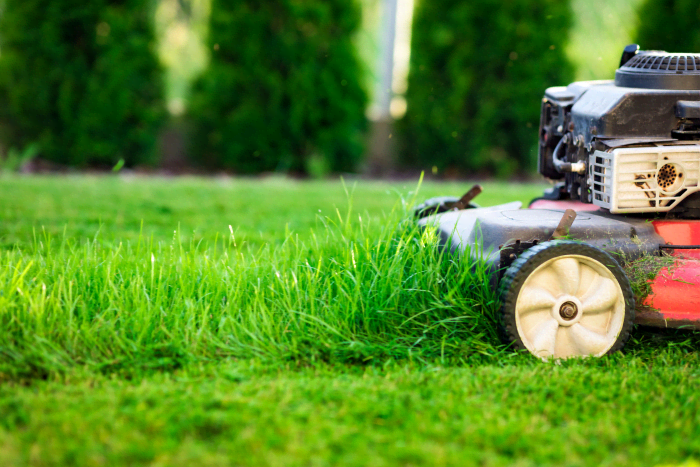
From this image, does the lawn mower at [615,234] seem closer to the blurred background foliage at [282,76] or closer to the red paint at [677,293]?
the red paint at [677,293]

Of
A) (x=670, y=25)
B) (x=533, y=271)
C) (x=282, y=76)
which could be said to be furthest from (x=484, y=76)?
(x=533, y=271)

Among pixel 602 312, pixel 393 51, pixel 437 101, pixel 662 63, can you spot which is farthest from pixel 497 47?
pixel 602 312

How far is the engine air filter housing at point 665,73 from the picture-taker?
7.95ft

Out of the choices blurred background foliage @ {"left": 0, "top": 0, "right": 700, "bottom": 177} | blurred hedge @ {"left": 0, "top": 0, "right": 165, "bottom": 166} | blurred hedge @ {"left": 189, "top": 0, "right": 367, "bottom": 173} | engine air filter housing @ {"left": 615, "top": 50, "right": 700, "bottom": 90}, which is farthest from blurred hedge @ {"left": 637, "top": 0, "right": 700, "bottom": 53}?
blurred hedge @ {"left": 0, "top": 0, "right": 165, "bottom": 166}

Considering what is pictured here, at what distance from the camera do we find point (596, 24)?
11438 millimetres

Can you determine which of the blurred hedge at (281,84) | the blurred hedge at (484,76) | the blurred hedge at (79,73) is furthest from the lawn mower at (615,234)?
the blurred hedge at (79,73)

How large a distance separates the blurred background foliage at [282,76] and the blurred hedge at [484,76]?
0.05 ft

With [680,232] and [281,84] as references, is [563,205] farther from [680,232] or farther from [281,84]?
[281,84]

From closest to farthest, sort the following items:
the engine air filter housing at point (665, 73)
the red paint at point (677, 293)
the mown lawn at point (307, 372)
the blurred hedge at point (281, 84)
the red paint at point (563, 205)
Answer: the mown lawn at point (307, 372) < the red paint at point (677, 293) < the engine air filter housing at point (665, 73) < the red paint at point (563, 205) < the blurred hedge at point (281, 84)

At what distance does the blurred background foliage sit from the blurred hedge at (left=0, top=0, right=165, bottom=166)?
1cm

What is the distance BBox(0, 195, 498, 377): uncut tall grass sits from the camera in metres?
2.16

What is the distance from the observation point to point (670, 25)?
22.7 ft

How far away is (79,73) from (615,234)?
19.9 ft

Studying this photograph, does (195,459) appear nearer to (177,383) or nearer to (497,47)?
(177,383)
